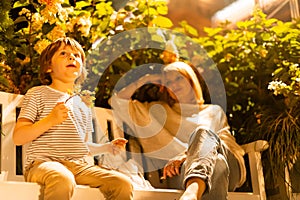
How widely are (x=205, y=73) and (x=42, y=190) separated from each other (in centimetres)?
135

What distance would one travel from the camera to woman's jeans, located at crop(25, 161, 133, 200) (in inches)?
63.6

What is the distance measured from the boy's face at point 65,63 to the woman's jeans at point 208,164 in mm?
526

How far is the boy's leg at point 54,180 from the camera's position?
5.26ft

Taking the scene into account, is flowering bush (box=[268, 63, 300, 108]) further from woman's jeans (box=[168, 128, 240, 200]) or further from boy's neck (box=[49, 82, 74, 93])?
boy's neck (box=[49, 82, 74, 93])

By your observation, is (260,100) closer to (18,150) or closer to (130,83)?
(130,83)

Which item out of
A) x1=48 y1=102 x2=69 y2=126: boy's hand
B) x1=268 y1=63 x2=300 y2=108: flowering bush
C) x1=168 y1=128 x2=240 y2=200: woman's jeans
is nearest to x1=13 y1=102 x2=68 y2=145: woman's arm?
x1=48 y1=102 x2=69 y2=126: boy's hand

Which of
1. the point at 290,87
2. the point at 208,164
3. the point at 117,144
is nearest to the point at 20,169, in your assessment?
the point at 117,144

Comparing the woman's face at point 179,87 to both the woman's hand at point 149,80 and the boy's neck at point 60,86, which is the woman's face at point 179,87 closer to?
the woman's hand at point 149,80

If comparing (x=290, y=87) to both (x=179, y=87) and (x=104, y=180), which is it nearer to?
(x=179, y=87)

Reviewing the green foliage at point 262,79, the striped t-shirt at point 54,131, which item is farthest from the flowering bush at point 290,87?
the striped t-shirt at point 54,131

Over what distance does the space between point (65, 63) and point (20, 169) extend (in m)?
0.51

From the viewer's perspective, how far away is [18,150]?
216 cm

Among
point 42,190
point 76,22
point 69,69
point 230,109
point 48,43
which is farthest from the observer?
point 230,109

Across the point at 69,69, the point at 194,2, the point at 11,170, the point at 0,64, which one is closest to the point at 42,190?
the point at 11,170
